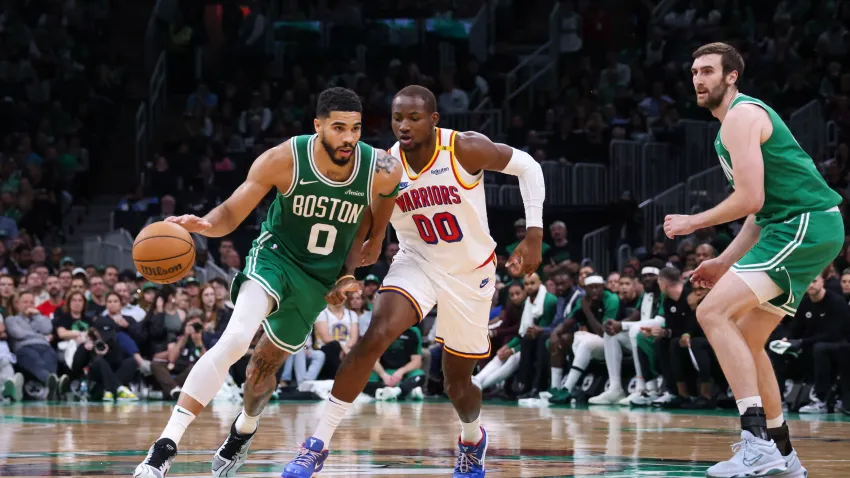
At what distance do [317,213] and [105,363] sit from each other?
31.6 ft

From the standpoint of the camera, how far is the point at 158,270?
6469mm

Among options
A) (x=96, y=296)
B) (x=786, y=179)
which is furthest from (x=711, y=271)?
(x=96, y=296)

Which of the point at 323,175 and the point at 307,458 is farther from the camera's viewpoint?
the point at 323,175

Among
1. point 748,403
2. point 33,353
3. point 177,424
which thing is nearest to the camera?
point 177,424

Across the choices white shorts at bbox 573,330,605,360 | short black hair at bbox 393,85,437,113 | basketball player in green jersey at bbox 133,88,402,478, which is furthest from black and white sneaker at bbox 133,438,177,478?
white shorts at bbox 573,330,605,360

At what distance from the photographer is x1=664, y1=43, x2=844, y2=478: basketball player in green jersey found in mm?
6387

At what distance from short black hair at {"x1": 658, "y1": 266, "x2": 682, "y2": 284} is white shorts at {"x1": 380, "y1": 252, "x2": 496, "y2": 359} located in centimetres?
695

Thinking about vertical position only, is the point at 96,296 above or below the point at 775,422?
above

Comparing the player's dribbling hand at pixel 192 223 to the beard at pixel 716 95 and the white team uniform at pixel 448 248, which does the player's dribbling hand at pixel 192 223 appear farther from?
the beard at pixel 716 95

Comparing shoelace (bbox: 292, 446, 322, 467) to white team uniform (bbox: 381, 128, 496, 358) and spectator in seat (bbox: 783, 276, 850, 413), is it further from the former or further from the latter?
spectator in seat (bbox: 783, 276, 850, 413)

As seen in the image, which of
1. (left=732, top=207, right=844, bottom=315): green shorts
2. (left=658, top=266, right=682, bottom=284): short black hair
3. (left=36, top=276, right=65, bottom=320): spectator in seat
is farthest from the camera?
(left=36, top=276, right=65, bottom=320): spectator in seat

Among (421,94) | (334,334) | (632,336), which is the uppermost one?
(421,94)

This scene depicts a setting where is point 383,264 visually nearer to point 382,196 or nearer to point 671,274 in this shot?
point 671,274

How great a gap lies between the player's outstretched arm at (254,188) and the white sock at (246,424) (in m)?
1.03
